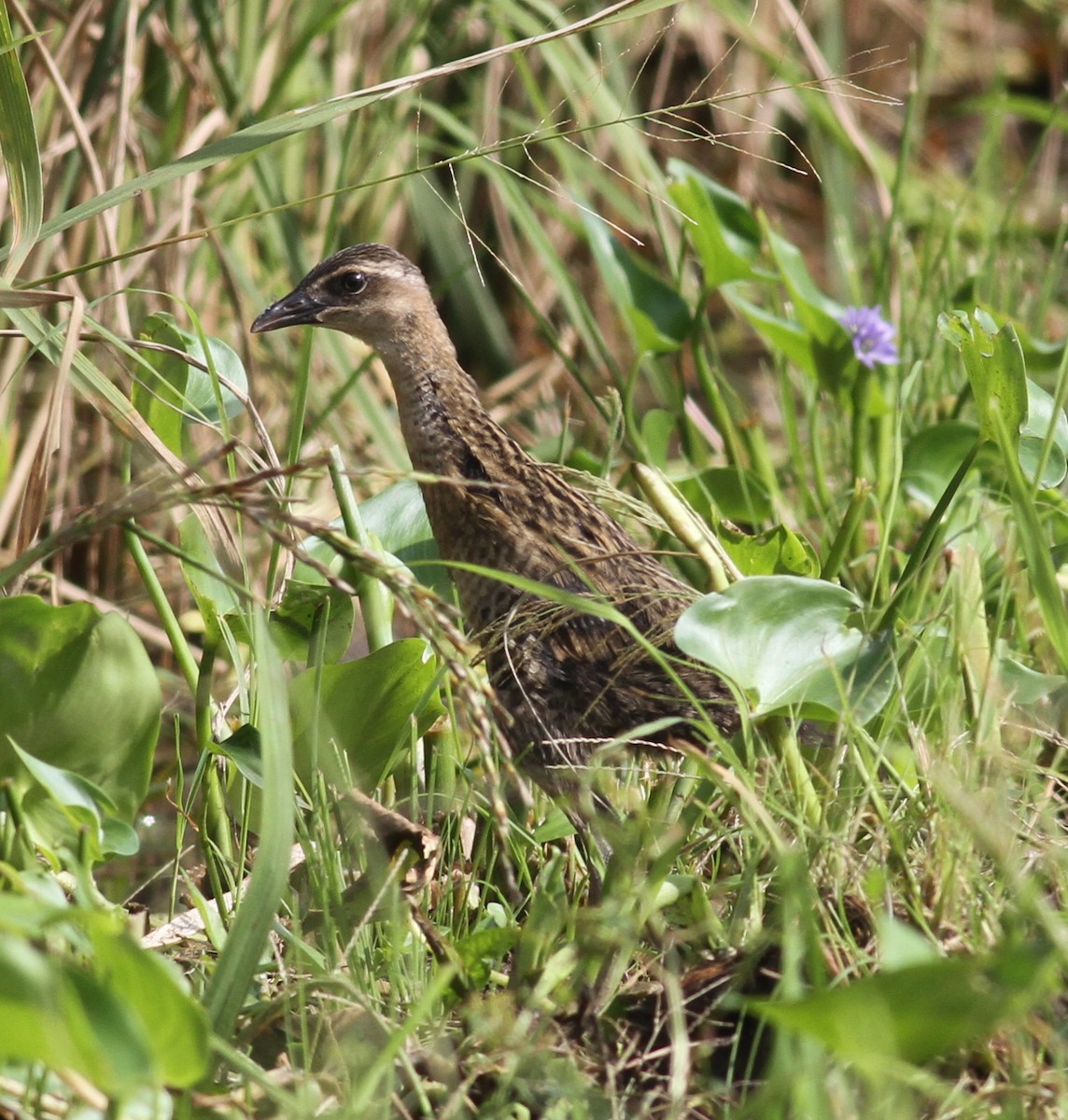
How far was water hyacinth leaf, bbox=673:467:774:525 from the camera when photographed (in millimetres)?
3182

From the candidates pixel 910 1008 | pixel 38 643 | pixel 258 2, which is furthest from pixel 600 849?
pixel 258 2

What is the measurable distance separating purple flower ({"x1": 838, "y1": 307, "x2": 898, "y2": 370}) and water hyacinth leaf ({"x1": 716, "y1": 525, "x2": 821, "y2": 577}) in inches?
26.5

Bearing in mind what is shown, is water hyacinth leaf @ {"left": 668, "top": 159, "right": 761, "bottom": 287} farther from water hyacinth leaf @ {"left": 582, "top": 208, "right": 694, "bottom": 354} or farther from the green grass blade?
the green grass blade

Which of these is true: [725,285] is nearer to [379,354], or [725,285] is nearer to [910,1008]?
[379,354]

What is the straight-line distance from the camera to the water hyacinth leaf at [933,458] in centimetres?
311

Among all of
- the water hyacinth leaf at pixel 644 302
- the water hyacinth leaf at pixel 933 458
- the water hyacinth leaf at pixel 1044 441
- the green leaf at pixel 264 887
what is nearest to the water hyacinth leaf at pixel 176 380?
the green leaf at pixel 264 887

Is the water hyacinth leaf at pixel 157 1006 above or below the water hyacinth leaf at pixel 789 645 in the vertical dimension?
above

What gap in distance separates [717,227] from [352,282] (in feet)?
2.57

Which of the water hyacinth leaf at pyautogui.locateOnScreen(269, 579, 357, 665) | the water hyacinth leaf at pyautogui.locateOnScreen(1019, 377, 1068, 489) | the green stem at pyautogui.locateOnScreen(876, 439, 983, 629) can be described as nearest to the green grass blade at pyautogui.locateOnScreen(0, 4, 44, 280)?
the water hyacinth leaf at pyautogui.locateOnScreen(269, 579, 357, 665)

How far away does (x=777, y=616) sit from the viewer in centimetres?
213

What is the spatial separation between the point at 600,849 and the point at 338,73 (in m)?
2.75

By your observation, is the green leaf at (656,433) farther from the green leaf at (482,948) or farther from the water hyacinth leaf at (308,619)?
the green leaf at (482,948)

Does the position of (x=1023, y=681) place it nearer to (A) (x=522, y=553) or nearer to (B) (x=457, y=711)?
(A) (x=522, y=553)

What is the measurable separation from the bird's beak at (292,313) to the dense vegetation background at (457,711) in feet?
0.96
